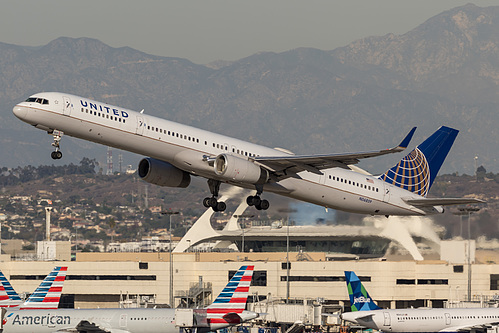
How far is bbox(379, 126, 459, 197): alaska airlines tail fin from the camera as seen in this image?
66.9 meters

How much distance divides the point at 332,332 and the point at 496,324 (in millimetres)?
19540

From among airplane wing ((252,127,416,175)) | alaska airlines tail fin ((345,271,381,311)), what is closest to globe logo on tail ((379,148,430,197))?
alaska airlines tail fin ((345,271,381,311))

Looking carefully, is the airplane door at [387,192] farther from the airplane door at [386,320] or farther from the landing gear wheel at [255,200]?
the landing gear wheel at [255,200]

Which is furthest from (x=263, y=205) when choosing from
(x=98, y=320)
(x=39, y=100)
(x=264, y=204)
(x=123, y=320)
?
(x=39, y=100)

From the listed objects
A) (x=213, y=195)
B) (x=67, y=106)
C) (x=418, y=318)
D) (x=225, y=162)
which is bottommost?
(x=418, y=318)

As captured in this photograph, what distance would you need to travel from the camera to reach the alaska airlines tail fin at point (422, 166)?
6694 cm

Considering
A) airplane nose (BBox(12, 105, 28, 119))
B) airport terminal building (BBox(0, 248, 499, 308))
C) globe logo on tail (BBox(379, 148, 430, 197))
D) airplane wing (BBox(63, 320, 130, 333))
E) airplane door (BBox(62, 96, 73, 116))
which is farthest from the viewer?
airport terminal building (BBox(0, 248, 499, 308))

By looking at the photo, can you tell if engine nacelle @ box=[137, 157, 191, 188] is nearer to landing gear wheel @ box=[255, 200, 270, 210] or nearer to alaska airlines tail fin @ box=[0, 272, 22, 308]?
landing gear wheel @ box=[255, 200, 270, 210]

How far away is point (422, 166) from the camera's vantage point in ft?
227

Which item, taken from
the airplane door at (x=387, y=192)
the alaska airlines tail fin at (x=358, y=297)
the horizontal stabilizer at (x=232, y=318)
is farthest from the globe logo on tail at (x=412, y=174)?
the horizontal stabilizer at (x=232, y=318)

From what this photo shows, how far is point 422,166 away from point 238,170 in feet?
63.0

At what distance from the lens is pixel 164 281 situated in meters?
112

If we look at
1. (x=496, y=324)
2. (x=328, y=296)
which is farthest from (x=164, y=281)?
(x=496, y=324)

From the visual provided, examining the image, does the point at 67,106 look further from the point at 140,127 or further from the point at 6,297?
the point at 6,297
